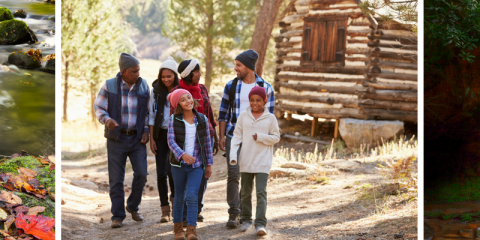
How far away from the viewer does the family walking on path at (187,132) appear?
4.41 metres

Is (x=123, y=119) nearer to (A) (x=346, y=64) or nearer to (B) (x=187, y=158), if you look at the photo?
(B) (x=187, y=158)

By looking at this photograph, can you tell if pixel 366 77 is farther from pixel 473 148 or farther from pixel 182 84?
pixel 182 84

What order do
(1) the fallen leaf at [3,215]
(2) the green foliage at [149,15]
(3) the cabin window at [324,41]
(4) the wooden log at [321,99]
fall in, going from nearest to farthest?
(1) the fallen leaf at [3,215], (4) the wooden log at [321,99], (3) the cabin window at [324,41], (2) the green foliage at [149,15]

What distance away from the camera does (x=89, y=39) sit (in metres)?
17.2

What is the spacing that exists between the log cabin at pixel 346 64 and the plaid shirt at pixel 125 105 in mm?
8223

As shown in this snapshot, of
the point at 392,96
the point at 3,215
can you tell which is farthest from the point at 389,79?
the point at 3,215

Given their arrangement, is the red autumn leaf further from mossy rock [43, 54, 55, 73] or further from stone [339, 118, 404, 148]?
stone [339, 118, 404, 148]

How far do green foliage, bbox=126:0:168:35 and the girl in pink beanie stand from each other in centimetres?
4990

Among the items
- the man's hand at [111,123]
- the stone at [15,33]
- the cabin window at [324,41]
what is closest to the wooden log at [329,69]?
the cabin window at [324,41]

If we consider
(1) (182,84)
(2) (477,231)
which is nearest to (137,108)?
(1) (182,84)

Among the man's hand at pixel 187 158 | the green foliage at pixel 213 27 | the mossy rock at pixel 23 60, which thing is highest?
the green foliage at pixel 213 27

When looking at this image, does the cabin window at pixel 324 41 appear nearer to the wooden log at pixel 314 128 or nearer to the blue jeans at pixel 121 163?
the wooden log at pixel 314 128

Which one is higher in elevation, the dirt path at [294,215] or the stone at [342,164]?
the stone at [342,164]

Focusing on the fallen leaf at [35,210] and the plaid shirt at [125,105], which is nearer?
the fallen leaf at [35,210]
